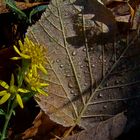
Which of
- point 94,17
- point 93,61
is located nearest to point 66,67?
point 93,61

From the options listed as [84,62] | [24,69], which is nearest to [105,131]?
[84,62]

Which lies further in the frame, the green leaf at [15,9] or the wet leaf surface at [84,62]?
the green leaf at [15,9]

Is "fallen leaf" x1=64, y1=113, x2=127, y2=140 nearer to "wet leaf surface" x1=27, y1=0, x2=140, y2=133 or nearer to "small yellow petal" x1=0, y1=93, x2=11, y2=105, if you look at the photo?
"wet leaf surface" x1=27, y1=0, x2=140, y2=133

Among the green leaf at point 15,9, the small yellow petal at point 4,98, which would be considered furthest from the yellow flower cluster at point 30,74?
the green leaf at point 15,9

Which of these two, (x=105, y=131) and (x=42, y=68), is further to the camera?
(x=105, y=131)

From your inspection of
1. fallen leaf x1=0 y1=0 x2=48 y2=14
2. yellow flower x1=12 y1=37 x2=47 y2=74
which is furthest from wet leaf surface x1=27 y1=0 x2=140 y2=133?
fallen leaf x1=0 y1=0 x2=48 y2=14

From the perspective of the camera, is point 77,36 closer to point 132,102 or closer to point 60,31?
point 60,31

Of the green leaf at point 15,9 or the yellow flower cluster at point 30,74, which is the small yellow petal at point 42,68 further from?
the green leaf at point 15,9

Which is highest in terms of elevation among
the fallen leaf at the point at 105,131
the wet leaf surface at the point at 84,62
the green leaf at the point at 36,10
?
the green leaf at the point at 36,10

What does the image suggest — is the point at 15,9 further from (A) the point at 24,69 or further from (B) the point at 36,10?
(A) the point at 24,69

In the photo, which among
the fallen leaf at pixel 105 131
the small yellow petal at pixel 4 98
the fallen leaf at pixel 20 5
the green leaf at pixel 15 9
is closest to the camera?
the small yellow petal at pixel 4 98

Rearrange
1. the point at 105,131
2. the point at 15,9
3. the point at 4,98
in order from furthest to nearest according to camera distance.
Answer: the point at 15,9, the point at 105,131, the point at 4,98

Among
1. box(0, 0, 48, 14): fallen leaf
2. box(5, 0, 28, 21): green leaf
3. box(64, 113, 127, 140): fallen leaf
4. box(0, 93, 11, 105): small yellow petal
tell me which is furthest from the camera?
box(0, 0, 48, 14): fallen leaf
